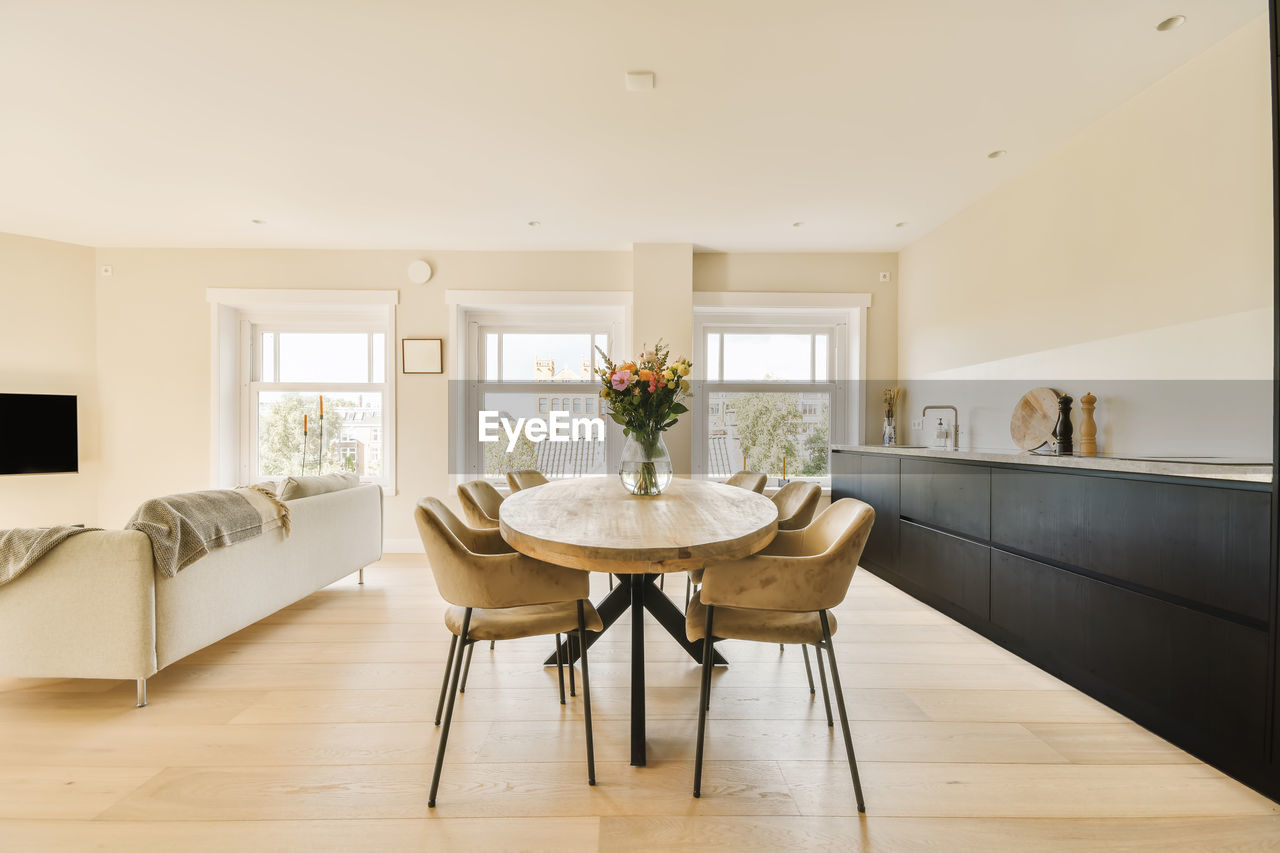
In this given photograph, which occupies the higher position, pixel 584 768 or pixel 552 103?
pixel 552 103

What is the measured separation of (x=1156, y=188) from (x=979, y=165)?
0.89 metres

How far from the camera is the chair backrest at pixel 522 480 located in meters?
3.20

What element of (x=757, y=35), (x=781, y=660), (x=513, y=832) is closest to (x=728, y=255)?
(x=757, y=35)

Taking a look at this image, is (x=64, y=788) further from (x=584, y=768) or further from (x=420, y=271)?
(x=420, y=271)

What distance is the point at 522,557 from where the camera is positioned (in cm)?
149

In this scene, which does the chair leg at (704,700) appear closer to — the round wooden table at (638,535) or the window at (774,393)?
the round wooden table at (638,535)

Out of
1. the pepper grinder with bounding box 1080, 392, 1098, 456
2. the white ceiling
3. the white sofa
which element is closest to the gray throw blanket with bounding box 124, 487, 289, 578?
the white sofa

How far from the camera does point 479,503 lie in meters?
2.68

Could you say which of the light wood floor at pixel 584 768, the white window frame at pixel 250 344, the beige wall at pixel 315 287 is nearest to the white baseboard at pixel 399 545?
the beige wall at pixel 315 287

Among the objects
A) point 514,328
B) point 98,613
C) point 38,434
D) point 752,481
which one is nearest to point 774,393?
point 752,481

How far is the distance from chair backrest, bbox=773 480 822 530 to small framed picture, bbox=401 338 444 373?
314 cm

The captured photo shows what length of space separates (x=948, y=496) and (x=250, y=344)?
5378mm

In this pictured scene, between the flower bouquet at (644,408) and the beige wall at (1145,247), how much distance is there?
6.54 ft

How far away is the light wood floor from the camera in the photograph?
1390 mm
